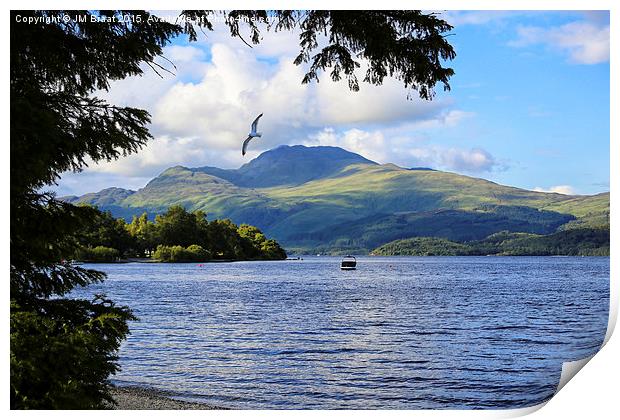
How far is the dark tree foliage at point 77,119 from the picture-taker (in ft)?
12.6

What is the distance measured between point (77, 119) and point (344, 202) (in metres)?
49.4

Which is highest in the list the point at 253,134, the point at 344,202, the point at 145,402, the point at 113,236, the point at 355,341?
the point at 344,202

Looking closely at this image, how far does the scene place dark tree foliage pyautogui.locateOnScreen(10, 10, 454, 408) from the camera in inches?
151

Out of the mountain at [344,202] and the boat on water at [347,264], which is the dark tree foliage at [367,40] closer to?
the mountain at [344,202]

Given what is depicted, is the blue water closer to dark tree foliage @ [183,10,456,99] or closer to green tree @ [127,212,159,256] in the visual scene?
green tree @ [127,212,159,256]

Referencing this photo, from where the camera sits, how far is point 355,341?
A: 19.5 m

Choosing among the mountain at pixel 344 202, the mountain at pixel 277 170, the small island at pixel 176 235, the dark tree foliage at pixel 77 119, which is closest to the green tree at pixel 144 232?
the small island at pixel 176 235

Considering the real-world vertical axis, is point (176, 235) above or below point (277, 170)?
below

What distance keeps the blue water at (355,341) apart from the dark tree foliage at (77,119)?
20.7ft

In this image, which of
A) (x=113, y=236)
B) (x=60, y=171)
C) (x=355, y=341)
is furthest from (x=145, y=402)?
(x=355, y=341)
